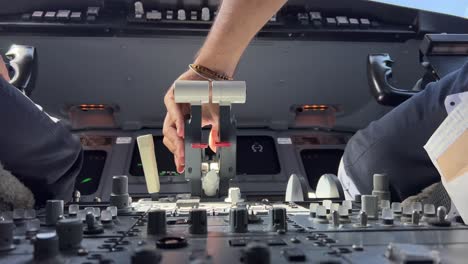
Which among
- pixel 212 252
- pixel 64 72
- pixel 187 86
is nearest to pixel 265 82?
pixel 64 72

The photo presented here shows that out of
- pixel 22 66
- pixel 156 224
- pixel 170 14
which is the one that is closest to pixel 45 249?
pixel 156 224

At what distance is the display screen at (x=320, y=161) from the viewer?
10.3ft

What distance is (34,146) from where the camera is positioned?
52.6 inches

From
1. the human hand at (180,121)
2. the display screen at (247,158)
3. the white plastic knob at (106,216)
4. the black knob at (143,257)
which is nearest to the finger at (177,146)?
the human hand at (180,121)

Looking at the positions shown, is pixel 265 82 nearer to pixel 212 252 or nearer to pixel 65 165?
pixel 65 165

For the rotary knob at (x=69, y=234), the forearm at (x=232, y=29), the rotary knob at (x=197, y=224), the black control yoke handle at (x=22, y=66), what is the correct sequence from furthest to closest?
the black control yoke handle at (x=22, y=66)
the forearm at (x=232, y=29)
the rotary knob at (x=197, y=224)
the rotary knob at (x=69, y=234)

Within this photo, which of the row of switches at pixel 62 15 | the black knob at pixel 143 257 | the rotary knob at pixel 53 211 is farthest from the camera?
the row of switches at pixel 62 15

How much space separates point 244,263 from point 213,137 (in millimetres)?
944

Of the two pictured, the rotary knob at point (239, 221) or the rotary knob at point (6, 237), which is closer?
the rotary knob at point (6, 237)

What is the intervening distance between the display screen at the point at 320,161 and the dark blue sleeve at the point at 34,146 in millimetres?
1816

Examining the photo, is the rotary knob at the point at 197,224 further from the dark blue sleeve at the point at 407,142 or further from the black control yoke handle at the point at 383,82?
the black control yoke handle at the point at 383,82

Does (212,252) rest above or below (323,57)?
below

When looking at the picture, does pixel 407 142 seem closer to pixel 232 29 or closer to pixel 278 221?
pixel 232 29

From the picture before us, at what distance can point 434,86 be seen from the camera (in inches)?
56.0
